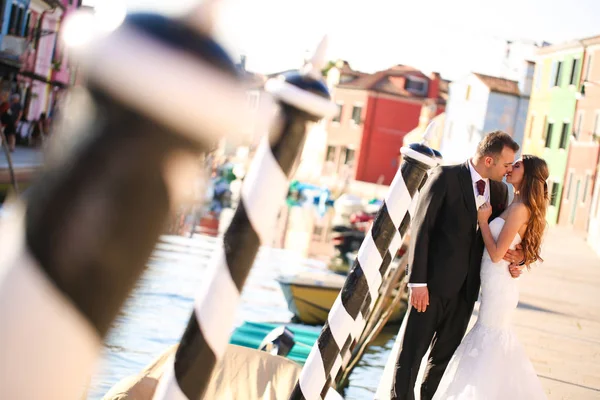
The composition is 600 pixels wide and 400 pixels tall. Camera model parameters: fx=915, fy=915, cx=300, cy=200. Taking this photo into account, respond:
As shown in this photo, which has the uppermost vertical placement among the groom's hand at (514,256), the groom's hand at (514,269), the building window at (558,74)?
the building window at (558,74)

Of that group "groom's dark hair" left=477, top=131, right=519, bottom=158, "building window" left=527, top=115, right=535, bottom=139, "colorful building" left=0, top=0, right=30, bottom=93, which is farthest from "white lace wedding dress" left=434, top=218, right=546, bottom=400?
"building window" left=527, top=115, right=535, bottom=139

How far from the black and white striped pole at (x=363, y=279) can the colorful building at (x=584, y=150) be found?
32.1 metres

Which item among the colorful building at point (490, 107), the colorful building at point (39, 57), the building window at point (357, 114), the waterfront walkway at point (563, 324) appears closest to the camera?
the waterfront walkway at point (563, 324)

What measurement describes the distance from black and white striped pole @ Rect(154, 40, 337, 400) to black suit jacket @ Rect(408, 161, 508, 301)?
3.50m

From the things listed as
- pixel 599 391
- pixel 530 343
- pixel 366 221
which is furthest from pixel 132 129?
pixel 366 221

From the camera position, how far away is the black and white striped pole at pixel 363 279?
3.41 metres

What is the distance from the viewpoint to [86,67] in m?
0.54

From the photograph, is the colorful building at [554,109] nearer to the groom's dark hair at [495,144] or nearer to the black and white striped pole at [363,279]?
the groom's dark hair at [495,144]

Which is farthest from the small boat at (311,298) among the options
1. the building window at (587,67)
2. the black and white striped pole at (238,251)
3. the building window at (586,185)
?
the building window at (587,67)

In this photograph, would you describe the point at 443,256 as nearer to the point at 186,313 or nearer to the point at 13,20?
the point at 186,313

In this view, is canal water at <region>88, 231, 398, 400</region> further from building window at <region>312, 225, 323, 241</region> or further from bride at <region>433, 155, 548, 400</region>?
building window at <region>312, 225, 323, 241</region>

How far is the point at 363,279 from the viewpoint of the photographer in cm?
355

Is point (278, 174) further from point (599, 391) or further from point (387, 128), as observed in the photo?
point (387, 128)

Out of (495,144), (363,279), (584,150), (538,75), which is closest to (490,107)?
(538,75)
